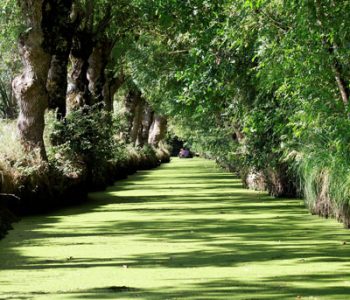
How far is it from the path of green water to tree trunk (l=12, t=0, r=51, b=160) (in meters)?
2.14

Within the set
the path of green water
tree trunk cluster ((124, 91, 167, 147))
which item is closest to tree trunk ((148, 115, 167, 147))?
tree trunk cluster ((124, 91, 167, 147))

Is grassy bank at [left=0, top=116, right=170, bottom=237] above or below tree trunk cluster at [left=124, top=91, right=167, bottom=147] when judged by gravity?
below

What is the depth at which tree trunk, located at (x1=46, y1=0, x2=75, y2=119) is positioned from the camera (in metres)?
19.0

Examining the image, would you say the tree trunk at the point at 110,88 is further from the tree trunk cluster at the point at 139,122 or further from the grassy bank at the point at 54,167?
the grassy bank at the point at 54,167

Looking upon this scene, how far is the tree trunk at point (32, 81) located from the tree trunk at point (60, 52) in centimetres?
84

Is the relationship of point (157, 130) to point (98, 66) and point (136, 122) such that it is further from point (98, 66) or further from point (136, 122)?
point (98, 66)

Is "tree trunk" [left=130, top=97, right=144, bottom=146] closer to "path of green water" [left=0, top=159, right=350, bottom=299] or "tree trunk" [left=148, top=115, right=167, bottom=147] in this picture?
"tree trunk" [left=148, top=115, right=167, bottom=147]

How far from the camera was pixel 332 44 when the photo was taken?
10383mm

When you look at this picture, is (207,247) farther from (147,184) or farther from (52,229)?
(147,184)

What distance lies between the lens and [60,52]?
20.3 meters

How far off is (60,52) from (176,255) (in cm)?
1141

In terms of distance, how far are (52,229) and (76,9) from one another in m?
11.1

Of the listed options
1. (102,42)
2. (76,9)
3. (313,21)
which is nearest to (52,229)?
(313,21)

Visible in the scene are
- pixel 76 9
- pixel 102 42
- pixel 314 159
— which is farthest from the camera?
pixel 102 42
